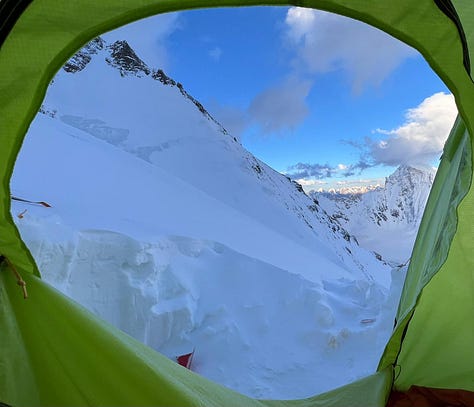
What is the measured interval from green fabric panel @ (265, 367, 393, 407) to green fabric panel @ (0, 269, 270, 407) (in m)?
0.82

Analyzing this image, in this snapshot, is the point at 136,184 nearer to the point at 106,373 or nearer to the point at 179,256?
the point at 179,256

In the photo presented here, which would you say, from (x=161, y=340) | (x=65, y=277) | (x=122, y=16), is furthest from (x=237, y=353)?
(x=122, y=16)

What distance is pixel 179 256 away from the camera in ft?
20.5

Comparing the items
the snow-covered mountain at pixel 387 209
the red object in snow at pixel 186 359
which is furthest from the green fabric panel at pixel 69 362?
the snow-covered mountain at pixel 387 209

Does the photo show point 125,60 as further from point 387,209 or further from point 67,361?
point 387,209

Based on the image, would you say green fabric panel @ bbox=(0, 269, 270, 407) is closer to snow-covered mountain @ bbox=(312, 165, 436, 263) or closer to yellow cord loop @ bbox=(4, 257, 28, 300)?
yellow cord loop @ bbox=(4, 257, 28, 300)

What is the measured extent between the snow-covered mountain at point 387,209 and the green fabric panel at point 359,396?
146 metres

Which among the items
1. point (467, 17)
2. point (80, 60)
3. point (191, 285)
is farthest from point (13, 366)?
point (80, 60)

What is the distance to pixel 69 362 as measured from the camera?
4.94 ft

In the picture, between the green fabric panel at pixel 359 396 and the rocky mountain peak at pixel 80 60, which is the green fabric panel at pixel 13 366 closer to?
the green fabric panel at pixel 359 396

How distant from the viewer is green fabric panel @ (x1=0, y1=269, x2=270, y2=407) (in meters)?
1.47

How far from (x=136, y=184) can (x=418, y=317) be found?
33.2 ft

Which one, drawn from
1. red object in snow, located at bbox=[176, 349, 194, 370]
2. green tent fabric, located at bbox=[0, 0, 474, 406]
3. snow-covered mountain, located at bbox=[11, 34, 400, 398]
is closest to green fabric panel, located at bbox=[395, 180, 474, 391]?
green tent fabric, located at bbox=[0, 0, 474, 406]

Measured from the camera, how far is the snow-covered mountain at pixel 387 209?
154m
